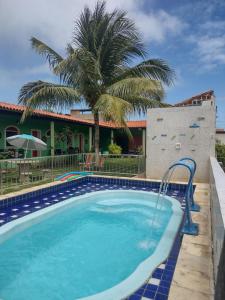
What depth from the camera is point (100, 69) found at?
1200cm

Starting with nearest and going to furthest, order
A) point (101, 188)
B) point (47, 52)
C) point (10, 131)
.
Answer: point (101, 188)
point (47, 52)
point (10, 131)

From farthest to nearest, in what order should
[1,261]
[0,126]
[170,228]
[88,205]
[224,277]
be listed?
1. [0,126]
2. [88,205]
3. [170,228]
4. [1,261]
5. [224,277]

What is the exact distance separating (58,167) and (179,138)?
5.27 metres

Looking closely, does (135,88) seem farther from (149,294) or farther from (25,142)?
(149,294)

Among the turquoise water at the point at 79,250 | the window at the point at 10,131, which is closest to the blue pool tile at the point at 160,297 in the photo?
the turquoise water at the point at 79,250

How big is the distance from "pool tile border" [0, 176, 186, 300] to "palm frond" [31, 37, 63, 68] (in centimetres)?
601

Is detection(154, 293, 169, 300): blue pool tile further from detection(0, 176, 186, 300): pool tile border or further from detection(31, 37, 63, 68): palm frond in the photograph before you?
detection(31, 37, 63, 68): palm frond

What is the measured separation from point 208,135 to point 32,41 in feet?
30.7

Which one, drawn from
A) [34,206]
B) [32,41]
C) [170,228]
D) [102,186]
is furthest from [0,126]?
[170,228]

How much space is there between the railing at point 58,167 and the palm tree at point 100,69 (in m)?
2.06

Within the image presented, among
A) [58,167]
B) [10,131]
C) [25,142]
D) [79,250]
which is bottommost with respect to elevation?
[79,250]

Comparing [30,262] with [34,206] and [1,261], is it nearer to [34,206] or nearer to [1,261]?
[1,261]

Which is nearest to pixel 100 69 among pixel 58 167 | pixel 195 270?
pixel 58 167

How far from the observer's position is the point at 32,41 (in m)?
11.9
